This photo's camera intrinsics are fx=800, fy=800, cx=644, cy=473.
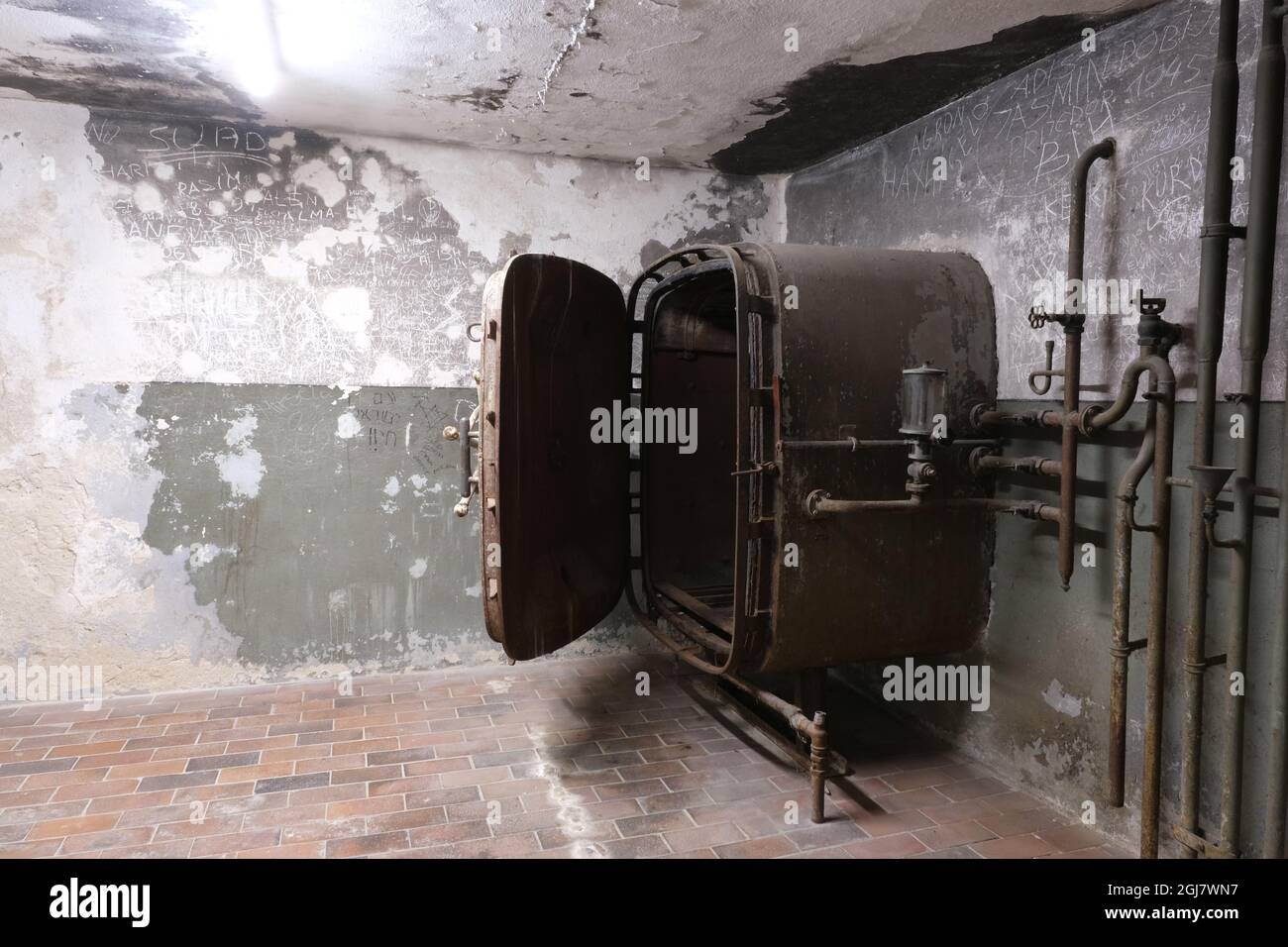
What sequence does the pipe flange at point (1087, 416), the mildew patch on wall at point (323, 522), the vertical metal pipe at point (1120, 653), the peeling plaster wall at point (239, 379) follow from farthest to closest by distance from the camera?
the mildew patch on wall at point (323, 522) → the peeling plaster wall at point (239, 379) → the pipe flange at point (1087, 416) → the vertical metal pipe at point (1120, 653)

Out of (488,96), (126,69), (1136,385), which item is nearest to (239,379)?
(126,69)

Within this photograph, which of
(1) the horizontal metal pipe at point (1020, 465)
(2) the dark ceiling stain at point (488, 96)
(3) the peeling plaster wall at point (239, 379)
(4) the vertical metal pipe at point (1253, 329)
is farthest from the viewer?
(3) the peeling plaster wall at point (239, 379)

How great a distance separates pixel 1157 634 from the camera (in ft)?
8.91

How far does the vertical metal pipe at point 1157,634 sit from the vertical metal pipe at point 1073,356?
1.02 ft

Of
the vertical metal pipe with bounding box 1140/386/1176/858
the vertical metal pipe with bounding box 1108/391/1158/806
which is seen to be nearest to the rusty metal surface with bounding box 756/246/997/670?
the vertical metal pipe with bounding box 1108/391/1158/806

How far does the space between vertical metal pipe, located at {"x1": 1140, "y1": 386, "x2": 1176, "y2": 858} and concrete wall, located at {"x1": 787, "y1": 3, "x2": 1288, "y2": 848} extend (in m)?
0.13

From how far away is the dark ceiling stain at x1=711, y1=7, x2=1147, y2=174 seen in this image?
10.6ft

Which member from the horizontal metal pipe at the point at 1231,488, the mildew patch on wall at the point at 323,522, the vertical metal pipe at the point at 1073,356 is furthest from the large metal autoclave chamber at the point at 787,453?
the mildew patch on wall at the point at 323,522

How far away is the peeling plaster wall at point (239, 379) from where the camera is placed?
4.36 metres

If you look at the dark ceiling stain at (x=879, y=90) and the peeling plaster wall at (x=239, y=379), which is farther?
the peeling plaster wall at (x=239, y=379)

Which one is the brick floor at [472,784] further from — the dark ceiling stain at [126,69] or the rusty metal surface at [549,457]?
the dark ceiling stain at [126,69]

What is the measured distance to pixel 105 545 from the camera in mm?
4473

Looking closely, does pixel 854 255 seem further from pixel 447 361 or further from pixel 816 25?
pixel 447 361

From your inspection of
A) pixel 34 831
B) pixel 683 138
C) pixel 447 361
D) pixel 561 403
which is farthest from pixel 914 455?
pixel 34 831
